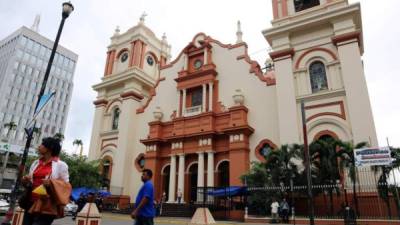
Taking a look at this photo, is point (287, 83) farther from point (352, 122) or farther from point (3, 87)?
point (3, 87)

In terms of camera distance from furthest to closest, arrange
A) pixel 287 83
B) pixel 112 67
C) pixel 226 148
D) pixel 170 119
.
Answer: pixel 112 67 < pixel 170 119 < pixel 226 148 < pixel 287 83

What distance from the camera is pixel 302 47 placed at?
23.4m

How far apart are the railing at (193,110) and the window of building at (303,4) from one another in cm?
1150

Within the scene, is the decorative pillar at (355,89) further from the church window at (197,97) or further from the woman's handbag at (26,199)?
the woman's handbag at (26,199)

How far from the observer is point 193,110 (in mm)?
27047

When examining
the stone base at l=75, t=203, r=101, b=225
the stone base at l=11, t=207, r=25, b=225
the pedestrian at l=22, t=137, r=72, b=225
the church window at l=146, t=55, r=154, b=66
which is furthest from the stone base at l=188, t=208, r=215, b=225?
the church window at l=146, t=55, r=154, b=66

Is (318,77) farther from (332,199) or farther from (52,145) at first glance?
(52,145)

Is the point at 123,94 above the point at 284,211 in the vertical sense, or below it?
above

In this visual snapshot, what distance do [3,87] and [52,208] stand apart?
6741cm

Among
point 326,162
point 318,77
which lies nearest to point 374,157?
point 326,162

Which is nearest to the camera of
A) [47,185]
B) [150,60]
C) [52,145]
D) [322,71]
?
[47,185]

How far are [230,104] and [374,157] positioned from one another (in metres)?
13.4

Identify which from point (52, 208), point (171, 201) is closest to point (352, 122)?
point (171, 201)

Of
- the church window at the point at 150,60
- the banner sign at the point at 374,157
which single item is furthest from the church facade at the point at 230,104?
the banner sign at the point at 374,157
